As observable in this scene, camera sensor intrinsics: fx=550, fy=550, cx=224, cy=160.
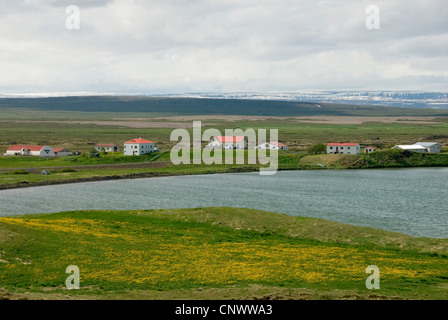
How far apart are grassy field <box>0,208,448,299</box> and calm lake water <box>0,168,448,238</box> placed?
864 centimetres

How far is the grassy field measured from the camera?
26188mm

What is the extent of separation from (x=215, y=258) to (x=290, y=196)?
35.5m

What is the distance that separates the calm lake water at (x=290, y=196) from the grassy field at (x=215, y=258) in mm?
8638

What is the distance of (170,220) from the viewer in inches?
1919

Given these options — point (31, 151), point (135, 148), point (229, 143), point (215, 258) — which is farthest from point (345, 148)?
point (215, 258)

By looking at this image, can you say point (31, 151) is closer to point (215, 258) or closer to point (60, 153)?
point (60, 153)

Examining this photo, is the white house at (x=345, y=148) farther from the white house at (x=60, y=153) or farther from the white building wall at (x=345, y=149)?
the white house at (x=60, y=153)

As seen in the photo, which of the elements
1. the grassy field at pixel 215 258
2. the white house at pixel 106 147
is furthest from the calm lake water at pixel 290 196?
the white house at pixel 106 147

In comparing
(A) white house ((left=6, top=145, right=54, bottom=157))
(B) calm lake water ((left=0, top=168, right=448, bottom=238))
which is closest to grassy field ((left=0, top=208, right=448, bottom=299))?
(B) calm lake water ((left=0, top=168, right=448, bottom=238))

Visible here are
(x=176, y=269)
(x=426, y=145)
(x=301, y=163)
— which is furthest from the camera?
(x=426, y=145)

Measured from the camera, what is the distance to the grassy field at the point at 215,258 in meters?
26.2
